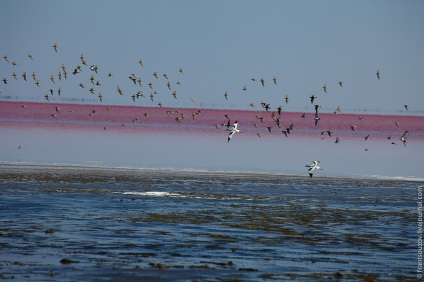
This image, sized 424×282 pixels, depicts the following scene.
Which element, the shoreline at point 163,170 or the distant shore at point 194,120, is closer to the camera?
the shoreline at point 163,170

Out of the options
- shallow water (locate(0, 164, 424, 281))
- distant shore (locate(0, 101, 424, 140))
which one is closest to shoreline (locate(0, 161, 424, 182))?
shallow water (locate(0, 164, 424, 281))

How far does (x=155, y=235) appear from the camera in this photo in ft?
94.2

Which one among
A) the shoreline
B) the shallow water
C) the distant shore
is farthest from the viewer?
the distant shore

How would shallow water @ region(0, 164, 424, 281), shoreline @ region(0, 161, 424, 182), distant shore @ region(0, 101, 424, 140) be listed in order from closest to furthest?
shallow water @ region(0, 164, 424, 281) → shoreline @ region(0, 161, 424, 182) → distant shore @ region(0, 101, 424, 140)

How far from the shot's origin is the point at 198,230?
99.2ft

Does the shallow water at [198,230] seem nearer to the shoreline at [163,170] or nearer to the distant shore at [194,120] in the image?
the shoreline at [163,170]

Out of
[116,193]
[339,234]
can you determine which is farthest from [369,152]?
[339,234]

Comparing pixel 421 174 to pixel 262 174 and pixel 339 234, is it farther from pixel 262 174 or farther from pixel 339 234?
pixel 339 234

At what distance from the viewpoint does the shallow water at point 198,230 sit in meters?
23.3

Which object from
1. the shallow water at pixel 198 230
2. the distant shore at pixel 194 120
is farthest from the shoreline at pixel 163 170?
the distant shore at pixel 194 120

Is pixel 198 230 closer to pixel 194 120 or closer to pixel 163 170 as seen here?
pixel 163 170

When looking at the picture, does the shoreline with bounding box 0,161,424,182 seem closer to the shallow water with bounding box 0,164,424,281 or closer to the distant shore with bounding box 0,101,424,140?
the shallow water with bounding box 0,164,424,281

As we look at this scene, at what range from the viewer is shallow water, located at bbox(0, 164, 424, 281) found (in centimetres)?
2330

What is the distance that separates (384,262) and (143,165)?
40821mm
